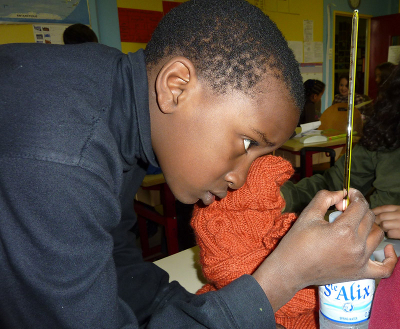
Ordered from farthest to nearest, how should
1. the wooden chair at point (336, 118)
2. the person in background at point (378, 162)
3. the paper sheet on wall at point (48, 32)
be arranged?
the wooden chair at point (336, 118) < the paper sheet on wall at point (48, 32) < the person in background at point (378, 162)

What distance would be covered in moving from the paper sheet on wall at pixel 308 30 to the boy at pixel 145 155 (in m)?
4.31

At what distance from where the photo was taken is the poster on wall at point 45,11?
2322mm

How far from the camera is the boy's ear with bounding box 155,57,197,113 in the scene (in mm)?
493

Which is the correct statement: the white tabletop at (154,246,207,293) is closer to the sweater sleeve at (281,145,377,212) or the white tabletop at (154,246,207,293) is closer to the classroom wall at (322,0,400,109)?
the sweater sleeve at (281,145,377,212)

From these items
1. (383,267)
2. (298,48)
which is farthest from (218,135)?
(298,48)

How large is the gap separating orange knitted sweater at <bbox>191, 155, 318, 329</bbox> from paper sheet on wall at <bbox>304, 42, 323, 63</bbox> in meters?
4.28

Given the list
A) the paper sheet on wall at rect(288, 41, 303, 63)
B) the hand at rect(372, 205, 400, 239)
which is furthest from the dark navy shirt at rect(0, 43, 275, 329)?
the paper sheet on wall at rect(288, 41, 303, 63)

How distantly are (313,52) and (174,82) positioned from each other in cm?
452

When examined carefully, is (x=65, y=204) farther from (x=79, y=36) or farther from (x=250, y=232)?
(x=79, y=36)

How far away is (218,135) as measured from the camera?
0.51m

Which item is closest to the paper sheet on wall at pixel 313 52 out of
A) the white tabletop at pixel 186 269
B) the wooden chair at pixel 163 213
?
the wooden chair at pixel 163 213

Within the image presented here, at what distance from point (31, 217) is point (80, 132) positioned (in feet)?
0.36

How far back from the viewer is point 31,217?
344mm

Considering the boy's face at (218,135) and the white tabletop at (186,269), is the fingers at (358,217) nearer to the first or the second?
the boy's face at (218,135)
